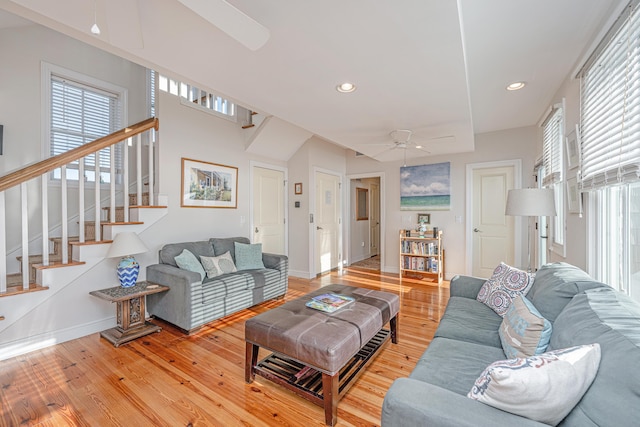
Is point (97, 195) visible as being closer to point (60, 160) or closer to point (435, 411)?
point (60, 160)

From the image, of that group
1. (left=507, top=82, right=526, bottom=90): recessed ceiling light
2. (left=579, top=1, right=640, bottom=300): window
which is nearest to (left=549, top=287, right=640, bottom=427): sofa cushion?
(left=579, top=1, right=640, bottom=300): window

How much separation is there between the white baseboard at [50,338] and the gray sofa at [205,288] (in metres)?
0.44

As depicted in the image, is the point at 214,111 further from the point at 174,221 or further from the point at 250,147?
the point at 174,221

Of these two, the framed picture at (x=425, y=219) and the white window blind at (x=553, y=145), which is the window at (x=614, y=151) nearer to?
the white window blind at (x=553, y=145)

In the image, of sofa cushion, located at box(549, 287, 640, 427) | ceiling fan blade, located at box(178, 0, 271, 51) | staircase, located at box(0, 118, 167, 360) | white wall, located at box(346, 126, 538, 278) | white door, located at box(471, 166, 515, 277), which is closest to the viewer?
sofa cushion, located at box(549, 287, 640, 427)

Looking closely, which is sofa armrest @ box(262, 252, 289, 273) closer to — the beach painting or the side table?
the side table

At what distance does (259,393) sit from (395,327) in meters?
1.30

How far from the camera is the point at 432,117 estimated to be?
9.89 feet

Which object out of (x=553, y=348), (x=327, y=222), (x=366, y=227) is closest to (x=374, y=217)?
(x=366, y=227)

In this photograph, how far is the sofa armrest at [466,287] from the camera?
97.4 inches

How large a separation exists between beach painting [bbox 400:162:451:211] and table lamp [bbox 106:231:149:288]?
4.25 m

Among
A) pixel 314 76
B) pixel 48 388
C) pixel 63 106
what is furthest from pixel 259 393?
pixel 63 106

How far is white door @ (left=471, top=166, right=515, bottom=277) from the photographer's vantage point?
4441 mm

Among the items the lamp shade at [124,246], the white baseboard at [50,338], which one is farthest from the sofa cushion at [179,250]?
the white baseboard at [50,338]
